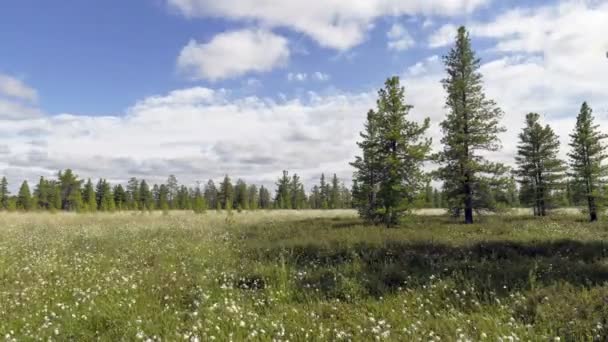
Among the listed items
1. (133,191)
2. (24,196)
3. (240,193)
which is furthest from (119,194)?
(240,193)

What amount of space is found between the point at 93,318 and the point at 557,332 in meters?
6.59

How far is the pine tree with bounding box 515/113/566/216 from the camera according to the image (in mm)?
32906

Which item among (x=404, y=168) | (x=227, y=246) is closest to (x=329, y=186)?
(x=404, y=168)

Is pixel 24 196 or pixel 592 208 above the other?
pixel 24 196

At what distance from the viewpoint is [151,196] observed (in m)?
80.9

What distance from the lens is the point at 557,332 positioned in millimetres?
3938

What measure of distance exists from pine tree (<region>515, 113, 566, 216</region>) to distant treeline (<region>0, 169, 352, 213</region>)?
32.9 meters

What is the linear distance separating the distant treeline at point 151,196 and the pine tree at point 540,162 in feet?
108

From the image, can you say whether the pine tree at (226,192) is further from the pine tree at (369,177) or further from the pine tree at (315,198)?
the pine tree at (369,177)

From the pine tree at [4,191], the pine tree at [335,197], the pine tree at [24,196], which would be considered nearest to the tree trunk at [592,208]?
the pine tree at [335,197]

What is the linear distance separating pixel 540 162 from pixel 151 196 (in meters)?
78.7

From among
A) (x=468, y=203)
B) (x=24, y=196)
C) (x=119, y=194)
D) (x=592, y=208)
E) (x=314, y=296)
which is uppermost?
(x=119, y=194)

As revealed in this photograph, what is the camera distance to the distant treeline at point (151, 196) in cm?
6019

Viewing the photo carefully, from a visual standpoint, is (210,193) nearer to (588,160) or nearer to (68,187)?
(68,187)
